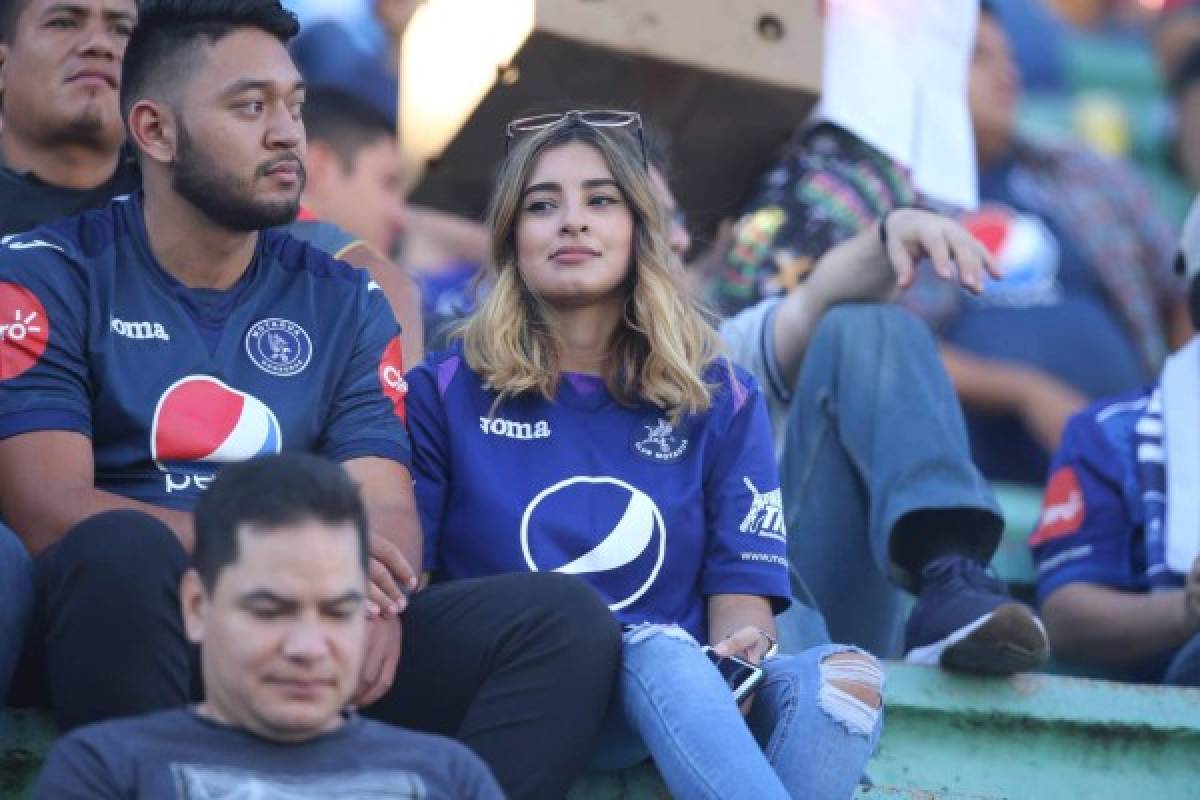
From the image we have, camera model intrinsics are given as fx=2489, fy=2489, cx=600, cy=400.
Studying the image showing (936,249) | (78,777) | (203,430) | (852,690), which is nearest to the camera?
(78,777)

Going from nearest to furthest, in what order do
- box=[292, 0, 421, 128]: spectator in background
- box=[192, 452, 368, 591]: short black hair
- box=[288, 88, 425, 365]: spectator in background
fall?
1. box=[192, 452, 368, 591]: short black hair
2. box=[288, 88, 425, 365]: spectator in background
3. box=[292, 0, 421, 128]: spectator in background

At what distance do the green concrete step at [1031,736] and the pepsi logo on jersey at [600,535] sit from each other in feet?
2.19

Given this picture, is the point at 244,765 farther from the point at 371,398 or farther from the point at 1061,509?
the point at 1061,509

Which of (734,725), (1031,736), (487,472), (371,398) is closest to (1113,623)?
(1031,736)

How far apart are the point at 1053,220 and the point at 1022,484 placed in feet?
2.73

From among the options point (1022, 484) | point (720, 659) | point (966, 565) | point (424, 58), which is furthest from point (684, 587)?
point (1022, 484)

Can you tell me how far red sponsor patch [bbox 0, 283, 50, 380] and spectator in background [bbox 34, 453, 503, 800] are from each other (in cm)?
73

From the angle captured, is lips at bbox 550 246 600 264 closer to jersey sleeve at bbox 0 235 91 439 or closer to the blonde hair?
the blonde hair

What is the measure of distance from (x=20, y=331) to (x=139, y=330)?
A: 0.60ft

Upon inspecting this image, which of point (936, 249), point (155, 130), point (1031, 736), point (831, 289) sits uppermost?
point (155, 130)

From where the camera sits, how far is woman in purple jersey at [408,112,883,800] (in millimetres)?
3551

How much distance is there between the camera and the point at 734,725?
3.36 meters

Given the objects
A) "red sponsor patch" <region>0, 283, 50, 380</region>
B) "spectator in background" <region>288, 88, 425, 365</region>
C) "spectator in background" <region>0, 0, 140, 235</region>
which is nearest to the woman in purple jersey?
"red sponsor patch" <region>0, 283, 50, 380</region>

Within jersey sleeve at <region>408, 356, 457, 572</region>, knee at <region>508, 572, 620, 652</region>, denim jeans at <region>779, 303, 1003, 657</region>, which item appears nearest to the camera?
knee at <region>508, 572, 620, 652</region>
